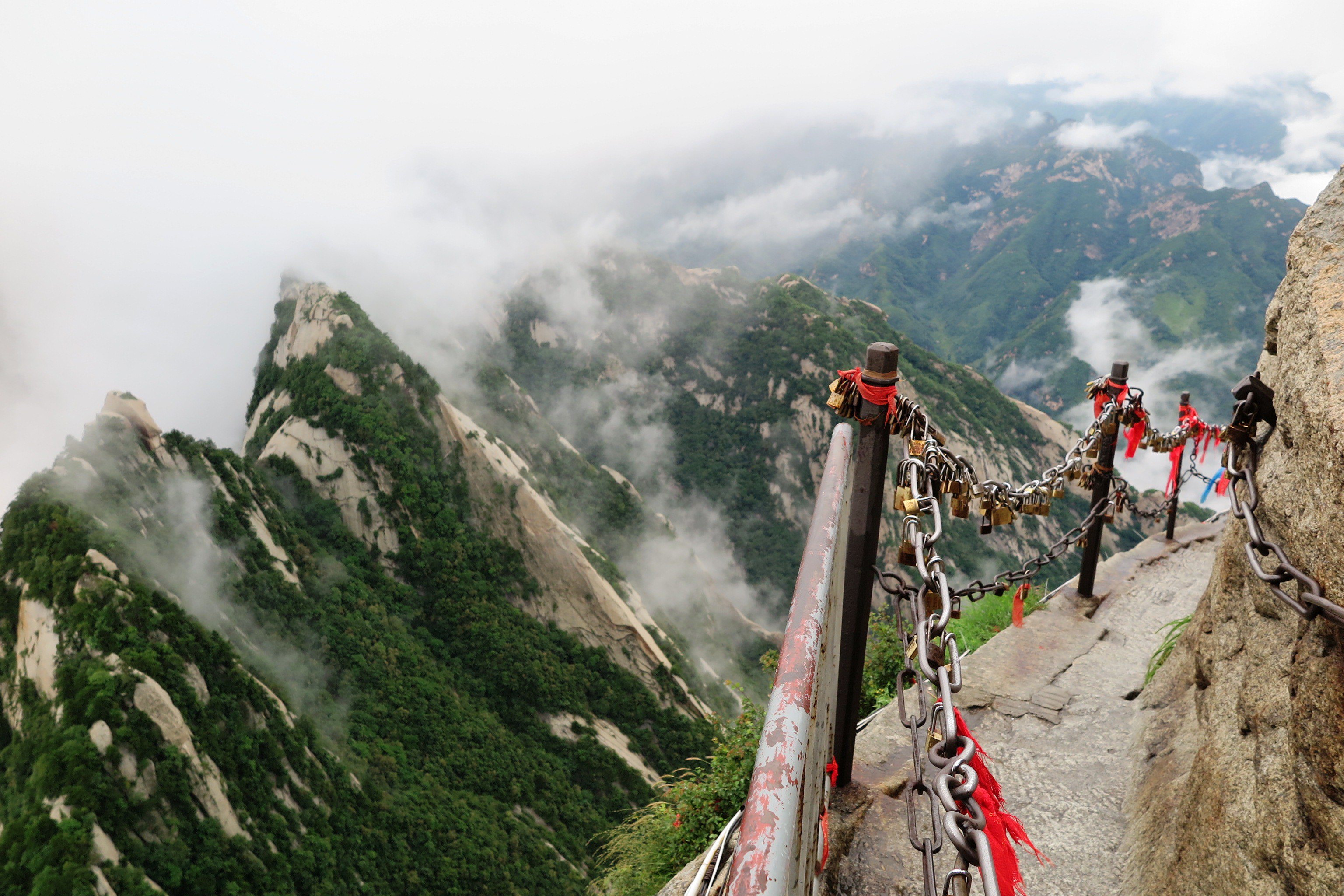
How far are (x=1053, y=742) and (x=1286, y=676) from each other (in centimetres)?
309

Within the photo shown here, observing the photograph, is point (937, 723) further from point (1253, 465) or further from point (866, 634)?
point (1253, 465)

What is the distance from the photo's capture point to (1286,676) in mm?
2428

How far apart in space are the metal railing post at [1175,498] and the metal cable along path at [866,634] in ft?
17.2

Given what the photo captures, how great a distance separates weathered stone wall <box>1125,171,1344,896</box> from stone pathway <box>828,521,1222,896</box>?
55 cm

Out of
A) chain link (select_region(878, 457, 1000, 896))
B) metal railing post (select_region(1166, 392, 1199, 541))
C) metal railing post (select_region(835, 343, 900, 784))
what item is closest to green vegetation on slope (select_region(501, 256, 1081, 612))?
metal railing post (select_region(1166, 392, 1199, 541))

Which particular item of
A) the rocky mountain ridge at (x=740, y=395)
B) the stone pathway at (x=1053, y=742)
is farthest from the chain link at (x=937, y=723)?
the rocky mountain ridge at (x=740, y=395)

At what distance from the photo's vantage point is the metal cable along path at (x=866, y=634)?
131 centimetres

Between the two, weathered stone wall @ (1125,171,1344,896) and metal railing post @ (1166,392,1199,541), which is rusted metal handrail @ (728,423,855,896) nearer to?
weathered stone wall @ (1125,171,1344,896)

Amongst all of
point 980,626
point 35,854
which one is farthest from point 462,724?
point 980,626

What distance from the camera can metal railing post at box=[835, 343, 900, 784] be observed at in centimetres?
314

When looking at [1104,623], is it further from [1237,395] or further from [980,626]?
[1237,395]

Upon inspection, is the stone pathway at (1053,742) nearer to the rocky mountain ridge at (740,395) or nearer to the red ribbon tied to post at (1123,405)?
the red ribbon tied to post at (1123,405)

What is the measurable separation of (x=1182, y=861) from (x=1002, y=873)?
1747 mm

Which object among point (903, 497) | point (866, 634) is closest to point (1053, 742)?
point (866, 634)
